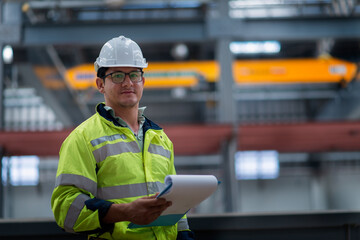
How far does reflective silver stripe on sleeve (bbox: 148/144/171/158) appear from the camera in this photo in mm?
2326

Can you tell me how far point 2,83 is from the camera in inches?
371

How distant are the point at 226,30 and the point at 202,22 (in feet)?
1.80

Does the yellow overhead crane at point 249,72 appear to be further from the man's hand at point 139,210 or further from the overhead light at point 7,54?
the man's hand at point 139,210

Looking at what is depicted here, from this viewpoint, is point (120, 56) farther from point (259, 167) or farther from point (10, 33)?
point (259, 167)

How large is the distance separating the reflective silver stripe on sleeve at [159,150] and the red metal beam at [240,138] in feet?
18.1

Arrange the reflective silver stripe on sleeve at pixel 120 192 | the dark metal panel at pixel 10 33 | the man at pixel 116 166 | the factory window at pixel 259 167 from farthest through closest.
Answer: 1. the factory window at pixel 259 167
2. the dark metal panel at pixel 10 33
3. the reflective silver stripe on sleeve at pixel 120 192
4. the man at pixel 116 166

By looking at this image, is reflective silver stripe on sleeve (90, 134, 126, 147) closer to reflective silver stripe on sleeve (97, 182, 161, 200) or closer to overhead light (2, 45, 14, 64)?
reflective silver stripe on sleeve (97, 182, 161, 200)

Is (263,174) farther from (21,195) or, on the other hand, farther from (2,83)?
(2,83)

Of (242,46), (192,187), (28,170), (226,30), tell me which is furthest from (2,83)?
(28,170)

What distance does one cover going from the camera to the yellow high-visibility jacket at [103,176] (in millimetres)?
1991

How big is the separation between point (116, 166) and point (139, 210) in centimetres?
32

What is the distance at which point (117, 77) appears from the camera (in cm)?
228

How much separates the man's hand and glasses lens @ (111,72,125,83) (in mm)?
659

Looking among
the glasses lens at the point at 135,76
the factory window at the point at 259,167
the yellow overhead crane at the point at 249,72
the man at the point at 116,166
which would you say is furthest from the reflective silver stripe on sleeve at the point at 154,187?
the factory window at the point at 259,167
